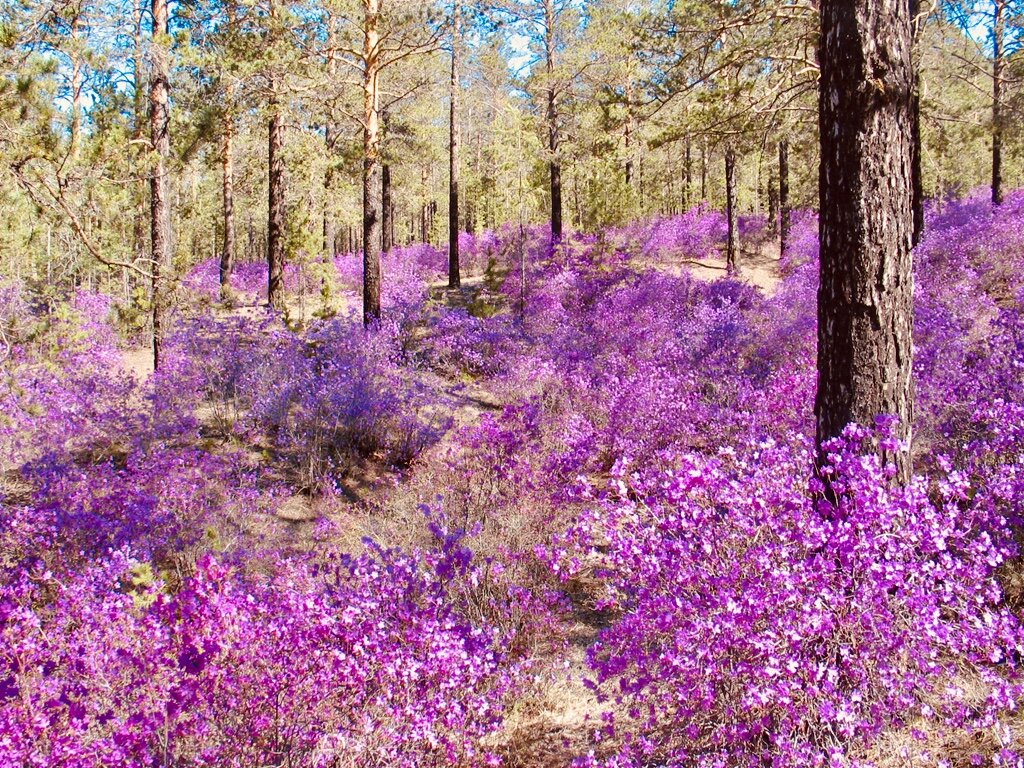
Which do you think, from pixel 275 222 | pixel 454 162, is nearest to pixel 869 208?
pixel 275 222

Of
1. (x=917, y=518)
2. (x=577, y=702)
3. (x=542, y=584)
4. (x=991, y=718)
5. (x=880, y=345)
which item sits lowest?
(x=577, y=702)

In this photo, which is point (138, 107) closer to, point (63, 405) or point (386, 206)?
point (63, 405)

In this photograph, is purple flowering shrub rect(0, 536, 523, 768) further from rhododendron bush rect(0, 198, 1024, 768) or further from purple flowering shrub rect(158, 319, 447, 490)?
purple flowering shrub rect(158, 319, 447, 490)

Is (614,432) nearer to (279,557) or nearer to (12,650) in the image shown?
(279,557)

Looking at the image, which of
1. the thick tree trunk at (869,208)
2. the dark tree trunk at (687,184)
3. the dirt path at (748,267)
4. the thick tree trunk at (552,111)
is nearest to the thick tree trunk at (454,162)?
the thick tree trunk at (552,111)

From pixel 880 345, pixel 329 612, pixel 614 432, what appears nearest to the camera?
pixel 329 612

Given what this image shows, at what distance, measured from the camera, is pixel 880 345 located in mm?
3697

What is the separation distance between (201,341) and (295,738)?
9004mm

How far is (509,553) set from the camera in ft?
16.9

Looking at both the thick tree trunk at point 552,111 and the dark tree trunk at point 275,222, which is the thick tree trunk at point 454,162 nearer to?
the thick tree trunk at point 552,111

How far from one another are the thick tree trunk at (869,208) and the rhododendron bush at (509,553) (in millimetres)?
528

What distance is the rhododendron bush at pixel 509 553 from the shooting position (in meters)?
2.69

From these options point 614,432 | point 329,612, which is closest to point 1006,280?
point 614,432

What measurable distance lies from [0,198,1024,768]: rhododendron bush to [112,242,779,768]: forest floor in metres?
0.07
